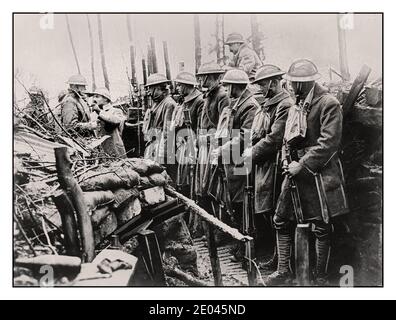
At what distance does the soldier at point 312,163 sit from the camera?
5.61 meters

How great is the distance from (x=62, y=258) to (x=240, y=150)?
6.81 ft

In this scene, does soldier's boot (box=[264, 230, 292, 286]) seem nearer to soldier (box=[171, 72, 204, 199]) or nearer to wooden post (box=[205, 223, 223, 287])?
wooden post (box=[205, 223, 223, 287])

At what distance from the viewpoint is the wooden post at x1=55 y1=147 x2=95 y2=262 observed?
5.62m

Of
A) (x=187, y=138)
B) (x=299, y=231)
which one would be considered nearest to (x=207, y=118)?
(x=187, y=138)

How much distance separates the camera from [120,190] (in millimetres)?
5793

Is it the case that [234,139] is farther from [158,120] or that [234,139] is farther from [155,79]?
[155,79]

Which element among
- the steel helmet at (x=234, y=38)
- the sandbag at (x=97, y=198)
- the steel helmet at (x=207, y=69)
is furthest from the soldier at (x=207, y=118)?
the sandbag at (x=97, y=198)

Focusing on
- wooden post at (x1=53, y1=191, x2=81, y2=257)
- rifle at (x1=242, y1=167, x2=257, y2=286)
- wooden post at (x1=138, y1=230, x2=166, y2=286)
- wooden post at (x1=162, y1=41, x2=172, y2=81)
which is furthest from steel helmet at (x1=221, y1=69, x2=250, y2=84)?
wooden post at (x1=53, y1=191, x2=81, y2=257)

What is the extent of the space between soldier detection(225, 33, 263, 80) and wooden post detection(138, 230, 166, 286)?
1.95 m

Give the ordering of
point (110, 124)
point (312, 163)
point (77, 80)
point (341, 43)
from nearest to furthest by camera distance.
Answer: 1. point (312, 163)
2. point (341, 43)
3. point (77, 80)
4. point (110, 124)

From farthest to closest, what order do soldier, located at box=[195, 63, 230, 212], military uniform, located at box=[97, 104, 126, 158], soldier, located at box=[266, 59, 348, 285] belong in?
1. military uniform, located at box=[97, 104, 126, 158]
2. soldier, located at box=[195, 63, 230, 212]
3. soldier, located at box=[266, 59, 348, 285]

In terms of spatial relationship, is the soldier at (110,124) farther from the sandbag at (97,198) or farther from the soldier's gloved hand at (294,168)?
the soldier's gloved hand at (294,168)

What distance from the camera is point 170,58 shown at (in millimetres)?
5793

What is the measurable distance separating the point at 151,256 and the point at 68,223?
0.90 m
